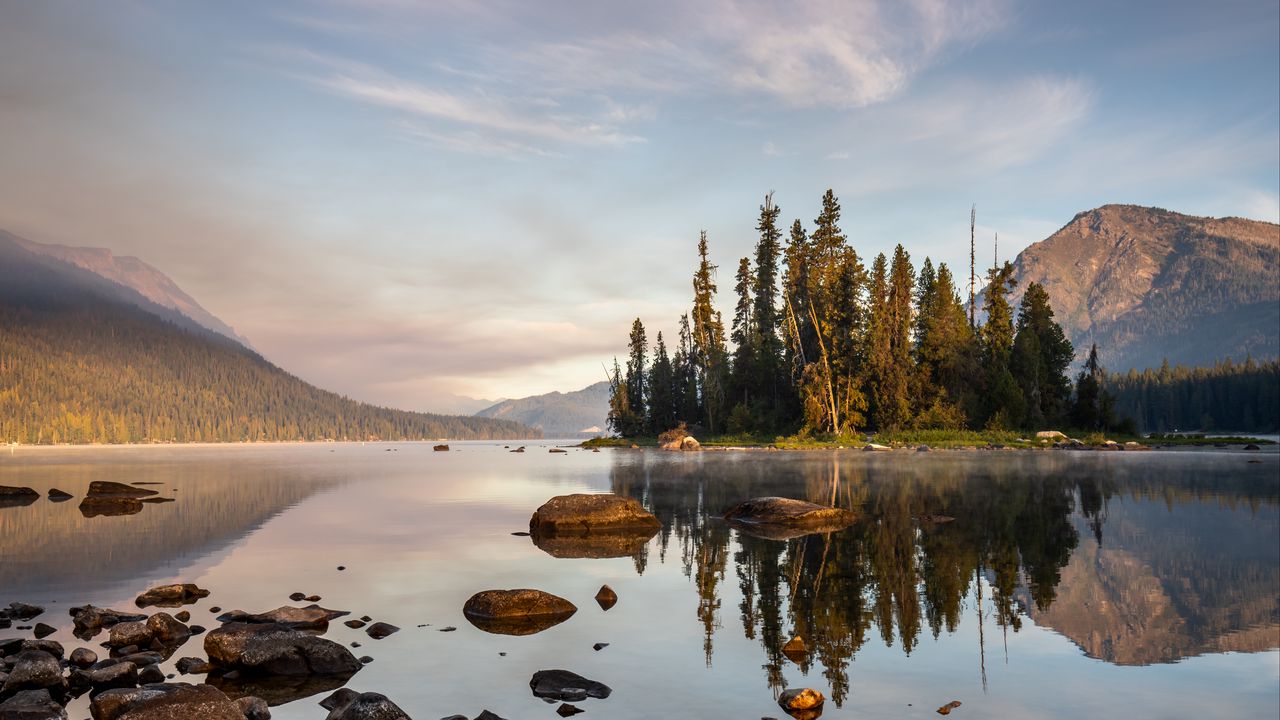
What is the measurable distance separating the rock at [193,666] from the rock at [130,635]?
142cm

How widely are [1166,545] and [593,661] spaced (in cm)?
1743

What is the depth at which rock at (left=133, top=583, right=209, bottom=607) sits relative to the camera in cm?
1559

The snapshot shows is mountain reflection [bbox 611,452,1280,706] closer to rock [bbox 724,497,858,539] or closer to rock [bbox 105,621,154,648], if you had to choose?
rock [bbox 724,497,858,539]

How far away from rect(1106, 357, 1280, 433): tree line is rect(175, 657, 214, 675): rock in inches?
6791

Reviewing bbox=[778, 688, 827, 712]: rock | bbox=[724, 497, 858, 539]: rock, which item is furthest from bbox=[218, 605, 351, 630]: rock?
bbox=[724, 497, 858, 539]: rock

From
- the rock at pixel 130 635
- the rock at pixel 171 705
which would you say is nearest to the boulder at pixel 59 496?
the rock at pixel 130 635

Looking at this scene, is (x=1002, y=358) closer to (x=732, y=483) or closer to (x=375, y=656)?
(x=732, y=483)

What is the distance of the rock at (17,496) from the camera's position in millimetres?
37766

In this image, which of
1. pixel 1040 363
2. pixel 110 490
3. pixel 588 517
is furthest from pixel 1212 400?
pixel 110 490

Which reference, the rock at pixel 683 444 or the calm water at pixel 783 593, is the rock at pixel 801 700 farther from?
the rock at pixel 683 444

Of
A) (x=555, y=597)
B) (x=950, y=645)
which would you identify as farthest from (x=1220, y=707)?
(x=555, y=597)

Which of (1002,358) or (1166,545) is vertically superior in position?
(1002,358)

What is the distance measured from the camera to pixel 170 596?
1575cm

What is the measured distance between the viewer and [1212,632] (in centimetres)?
1248
